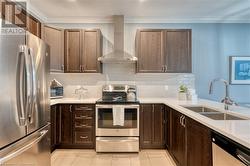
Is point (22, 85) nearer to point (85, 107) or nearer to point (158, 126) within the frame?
point (85, 107)

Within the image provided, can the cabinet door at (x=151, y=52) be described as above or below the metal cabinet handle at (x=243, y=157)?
above

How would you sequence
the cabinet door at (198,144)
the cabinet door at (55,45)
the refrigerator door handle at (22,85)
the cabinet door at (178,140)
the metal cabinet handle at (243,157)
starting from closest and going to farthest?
the metal cabinet handle at (243,157)
the refrigerator door handle at (22,85)
the cabinet door at (198,144)
the cabinet door at (178,140)
the cabinet door at (55,45)

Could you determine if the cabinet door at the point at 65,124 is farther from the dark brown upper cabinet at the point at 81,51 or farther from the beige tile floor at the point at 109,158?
the dark brown upper cabinet at the point at 81,51

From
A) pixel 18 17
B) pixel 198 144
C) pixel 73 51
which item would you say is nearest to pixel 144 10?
pixel 73 51

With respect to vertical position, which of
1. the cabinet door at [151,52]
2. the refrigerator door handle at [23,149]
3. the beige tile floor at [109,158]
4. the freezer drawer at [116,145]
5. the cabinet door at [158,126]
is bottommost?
the beige tile floor at [109,158]

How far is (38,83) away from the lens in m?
2.31

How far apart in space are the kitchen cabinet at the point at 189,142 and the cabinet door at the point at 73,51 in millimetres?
2197

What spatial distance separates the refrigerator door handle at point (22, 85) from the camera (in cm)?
187

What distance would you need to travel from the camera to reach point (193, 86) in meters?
4.90

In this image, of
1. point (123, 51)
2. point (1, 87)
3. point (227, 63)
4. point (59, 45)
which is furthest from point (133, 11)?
point (1, 87)

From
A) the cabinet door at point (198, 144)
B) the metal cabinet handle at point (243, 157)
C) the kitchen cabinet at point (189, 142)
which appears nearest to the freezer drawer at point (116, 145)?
the kitchen cabinet at point (189, 142)

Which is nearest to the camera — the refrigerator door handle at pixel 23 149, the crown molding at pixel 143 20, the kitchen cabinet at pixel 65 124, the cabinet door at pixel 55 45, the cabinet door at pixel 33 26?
the refrigerator door handle at pixel 23 149

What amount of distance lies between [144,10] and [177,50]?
1047 millimetres

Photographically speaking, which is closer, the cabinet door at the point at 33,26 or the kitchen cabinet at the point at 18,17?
the kitchen cabinet at the point at 18,17
